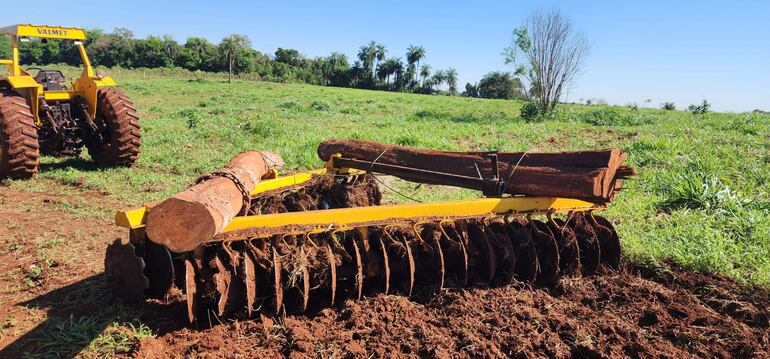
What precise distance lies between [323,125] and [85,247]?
967cm

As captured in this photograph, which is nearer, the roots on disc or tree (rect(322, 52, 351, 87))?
the roots on disc

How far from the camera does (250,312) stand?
3055 millimetres

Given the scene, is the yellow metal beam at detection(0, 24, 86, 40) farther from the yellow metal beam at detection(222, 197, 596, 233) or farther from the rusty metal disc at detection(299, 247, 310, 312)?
the rusty metal disc at detection(299, 247, 310, 312)

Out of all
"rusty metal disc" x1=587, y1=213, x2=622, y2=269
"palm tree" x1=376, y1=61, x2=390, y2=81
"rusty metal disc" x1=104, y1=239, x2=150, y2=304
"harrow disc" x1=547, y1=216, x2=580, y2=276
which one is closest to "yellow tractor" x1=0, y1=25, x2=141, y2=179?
"rusty metal disc" x1=104, y1=239, x2=150, y2=304

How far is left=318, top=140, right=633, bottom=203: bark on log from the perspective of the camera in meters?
3.28

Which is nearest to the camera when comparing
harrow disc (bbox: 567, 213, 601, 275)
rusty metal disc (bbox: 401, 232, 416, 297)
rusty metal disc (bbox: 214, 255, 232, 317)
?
rusty metal disc (bbox: 214, 255, 232, 317)

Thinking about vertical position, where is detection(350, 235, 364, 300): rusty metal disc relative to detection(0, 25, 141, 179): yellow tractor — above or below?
below

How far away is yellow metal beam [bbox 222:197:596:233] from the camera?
119 inches

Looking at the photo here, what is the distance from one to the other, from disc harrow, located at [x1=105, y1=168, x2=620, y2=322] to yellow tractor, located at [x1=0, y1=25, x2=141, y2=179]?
5.25 m

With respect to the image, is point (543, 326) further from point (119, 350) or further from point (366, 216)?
point (119, 350)

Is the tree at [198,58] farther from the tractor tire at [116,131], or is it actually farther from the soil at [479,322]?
the soil at [479,322]

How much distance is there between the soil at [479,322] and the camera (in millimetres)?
2840

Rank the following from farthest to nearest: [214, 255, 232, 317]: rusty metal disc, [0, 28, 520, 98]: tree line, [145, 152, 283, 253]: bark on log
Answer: [0, 28, 520, 98]: tree line
[214, 255, 232, 317]: rusty metal disc
[145, 152, 283, 253]: bark on log

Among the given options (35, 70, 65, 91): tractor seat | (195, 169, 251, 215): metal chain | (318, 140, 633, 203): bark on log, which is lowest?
(195, 169, 251, 215): metal chain
